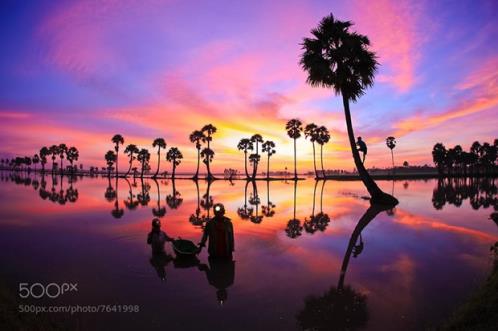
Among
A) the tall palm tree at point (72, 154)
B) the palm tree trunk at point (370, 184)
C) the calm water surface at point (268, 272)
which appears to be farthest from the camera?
the tall palm tree at point (72, 154)

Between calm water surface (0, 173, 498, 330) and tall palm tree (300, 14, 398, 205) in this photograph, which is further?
tall palm tree (300, 14, 398, 205)

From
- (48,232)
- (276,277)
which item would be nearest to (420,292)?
(276,277)

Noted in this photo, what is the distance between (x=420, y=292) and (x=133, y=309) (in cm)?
586

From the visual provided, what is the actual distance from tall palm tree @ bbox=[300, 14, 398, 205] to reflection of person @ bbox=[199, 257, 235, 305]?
18515 millimetres

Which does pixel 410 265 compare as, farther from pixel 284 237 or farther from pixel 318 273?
pixel 284 237

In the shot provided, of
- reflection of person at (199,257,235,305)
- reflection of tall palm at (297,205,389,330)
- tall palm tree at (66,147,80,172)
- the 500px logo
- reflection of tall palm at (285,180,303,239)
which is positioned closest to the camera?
reflection of tall palm at (297,205,389,330)

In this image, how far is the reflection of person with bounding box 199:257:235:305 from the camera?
22.5 feet

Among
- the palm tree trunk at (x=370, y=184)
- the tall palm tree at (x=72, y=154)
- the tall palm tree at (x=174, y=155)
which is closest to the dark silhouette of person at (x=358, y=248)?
the palm tree trunk at (x=370, y=184)

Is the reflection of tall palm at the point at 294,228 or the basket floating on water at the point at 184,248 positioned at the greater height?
the basket floating on water at the point at 184,248

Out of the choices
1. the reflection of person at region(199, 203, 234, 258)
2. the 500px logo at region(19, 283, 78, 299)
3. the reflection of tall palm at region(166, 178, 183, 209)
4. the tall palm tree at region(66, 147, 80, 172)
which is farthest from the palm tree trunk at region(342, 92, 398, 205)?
the tall palm tree at region(66, 147, 80, 172)

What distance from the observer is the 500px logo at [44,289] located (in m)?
6.63

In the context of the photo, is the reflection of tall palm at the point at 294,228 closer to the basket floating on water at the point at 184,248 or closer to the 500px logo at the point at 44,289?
the basket floating on water at the point at 184,248

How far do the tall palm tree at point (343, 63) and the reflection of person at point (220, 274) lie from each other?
18.5 m

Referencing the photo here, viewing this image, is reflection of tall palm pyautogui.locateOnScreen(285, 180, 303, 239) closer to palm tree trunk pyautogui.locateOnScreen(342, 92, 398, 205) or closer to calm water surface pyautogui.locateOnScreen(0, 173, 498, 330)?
calm water surface pyautogui.locateOnScreen(0, 173, 498, 330)
